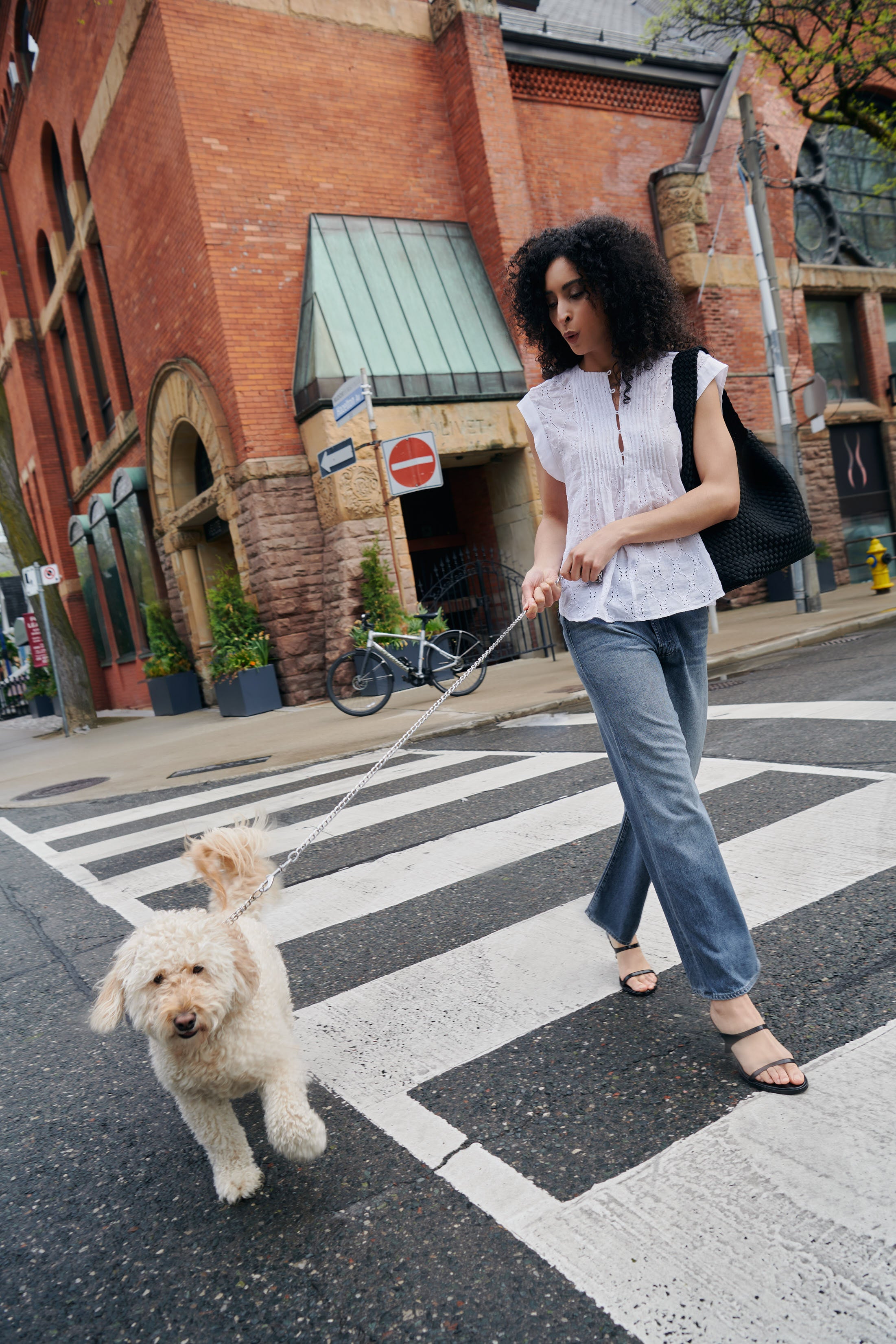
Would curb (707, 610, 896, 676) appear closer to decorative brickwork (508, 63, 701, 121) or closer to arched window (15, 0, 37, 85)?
decorative brickwork (508, 63, 701, 121)

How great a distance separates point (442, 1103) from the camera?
2.38 meters

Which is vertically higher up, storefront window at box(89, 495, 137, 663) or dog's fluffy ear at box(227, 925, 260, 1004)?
storefront window at box(89, 495, 137, 663)

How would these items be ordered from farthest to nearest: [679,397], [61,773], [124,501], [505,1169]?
[124,501] < [61,773] < [679,397] < [505,1169]

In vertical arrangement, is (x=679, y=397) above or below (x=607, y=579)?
above

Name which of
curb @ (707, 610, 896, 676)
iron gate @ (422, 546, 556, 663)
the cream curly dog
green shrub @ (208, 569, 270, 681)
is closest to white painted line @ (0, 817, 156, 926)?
the cream curly dog

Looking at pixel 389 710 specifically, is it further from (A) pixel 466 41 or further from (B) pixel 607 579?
(A) pixel 466 41

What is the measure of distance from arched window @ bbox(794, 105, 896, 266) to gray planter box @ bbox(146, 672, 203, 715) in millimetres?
15821

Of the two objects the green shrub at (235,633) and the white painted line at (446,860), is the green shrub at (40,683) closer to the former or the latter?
the green shrub at (235,633)

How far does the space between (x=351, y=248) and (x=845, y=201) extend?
1301 cm

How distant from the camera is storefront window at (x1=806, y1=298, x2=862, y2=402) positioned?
20.0m

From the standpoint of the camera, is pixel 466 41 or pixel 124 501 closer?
pixel 466 41

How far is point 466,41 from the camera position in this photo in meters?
14.9

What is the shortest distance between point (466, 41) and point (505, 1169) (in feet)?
56.6

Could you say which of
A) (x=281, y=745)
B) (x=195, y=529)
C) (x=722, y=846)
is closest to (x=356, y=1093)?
(x=722, y=846)
